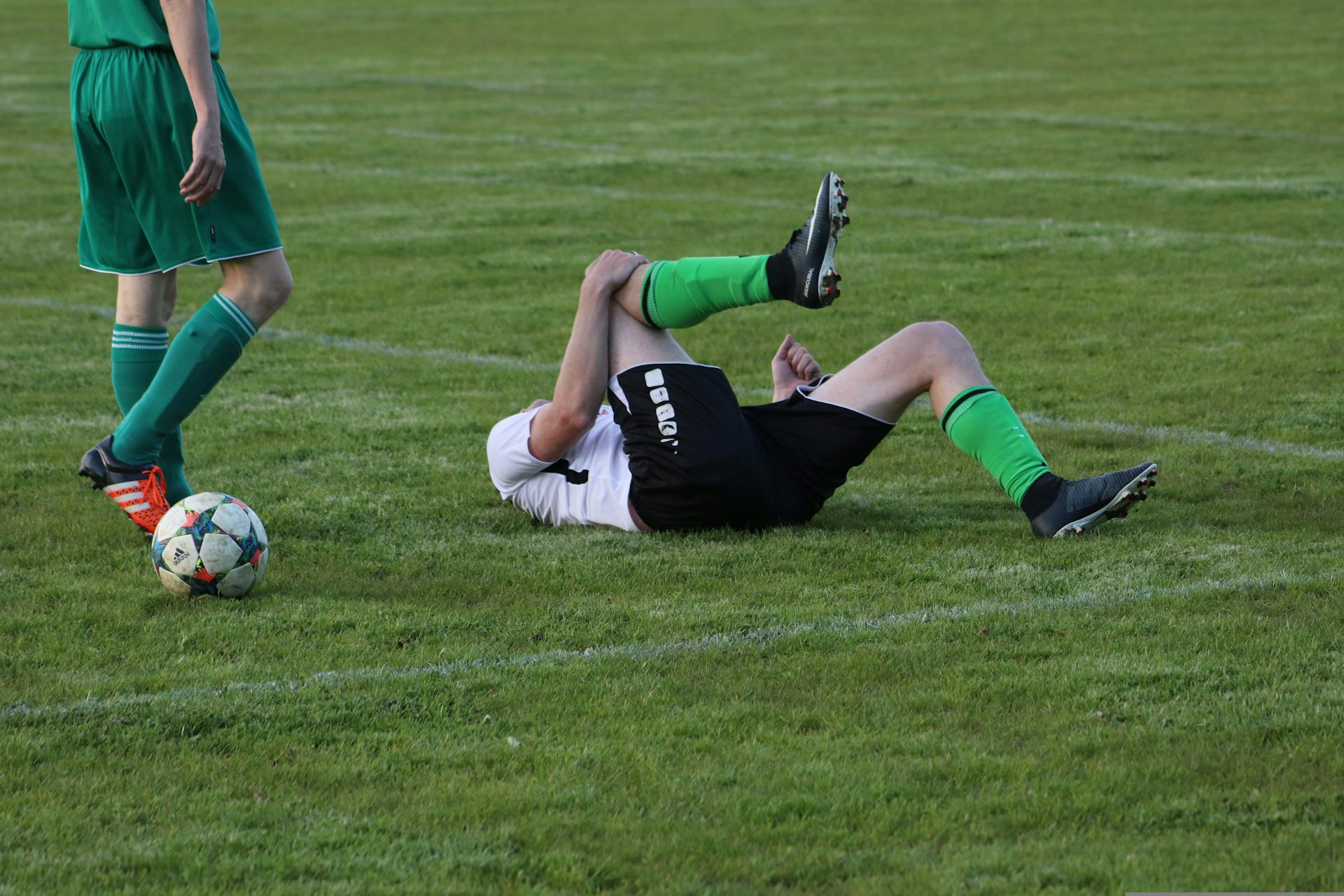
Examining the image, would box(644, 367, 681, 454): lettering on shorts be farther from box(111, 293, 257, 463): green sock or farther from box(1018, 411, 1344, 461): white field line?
box(1018, 411, 1344, 461): white field line

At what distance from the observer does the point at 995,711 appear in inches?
143

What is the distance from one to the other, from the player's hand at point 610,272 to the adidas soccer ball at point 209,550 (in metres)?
A: 1.27

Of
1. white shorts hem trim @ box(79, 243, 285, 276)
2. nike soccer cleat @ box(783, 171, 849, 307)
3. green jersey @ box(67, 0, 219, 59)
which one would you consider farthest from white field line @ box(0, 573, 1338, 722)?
green jersey @ box(67, 0, 219, 59)

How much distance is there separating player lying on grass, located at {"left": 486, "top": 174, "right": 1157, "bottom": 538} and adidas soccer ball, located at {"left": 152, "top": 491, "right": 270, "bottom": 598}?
961 mm

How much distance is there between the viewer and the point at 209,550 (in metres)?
4.48

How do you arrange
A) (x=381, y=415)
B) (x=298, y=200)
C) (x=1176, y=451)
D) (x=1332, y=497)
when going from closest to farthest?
(x=1332, y=497)
(x=1176, y=451)
(x=381, y=415)
(x=298, y=200)

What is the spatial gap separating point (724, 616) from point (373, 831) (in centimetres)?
142

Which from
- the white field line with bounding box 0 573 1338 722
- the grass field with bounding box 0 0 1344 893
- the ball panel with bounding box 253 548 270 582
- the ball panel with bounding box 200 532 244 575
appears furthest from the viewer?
the ball panel with bounding box 253 548 270 582

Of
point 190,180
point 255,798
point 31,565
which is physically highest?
point 190,180

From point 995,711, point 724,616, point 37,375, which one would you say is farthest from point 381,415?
point 995,711

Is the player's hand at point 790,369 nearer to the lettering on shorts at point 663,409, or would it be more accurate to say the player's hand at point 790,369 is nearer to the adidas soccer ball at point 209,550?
the lettering on shorts at point 663,409

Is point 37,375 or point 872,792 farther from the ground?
point 872,792

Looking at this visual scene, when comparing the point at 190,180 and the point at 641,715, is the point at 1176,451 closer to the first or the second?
the point at 641,715

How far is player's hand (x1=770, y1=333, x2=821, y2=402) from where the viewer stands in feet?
17.8
